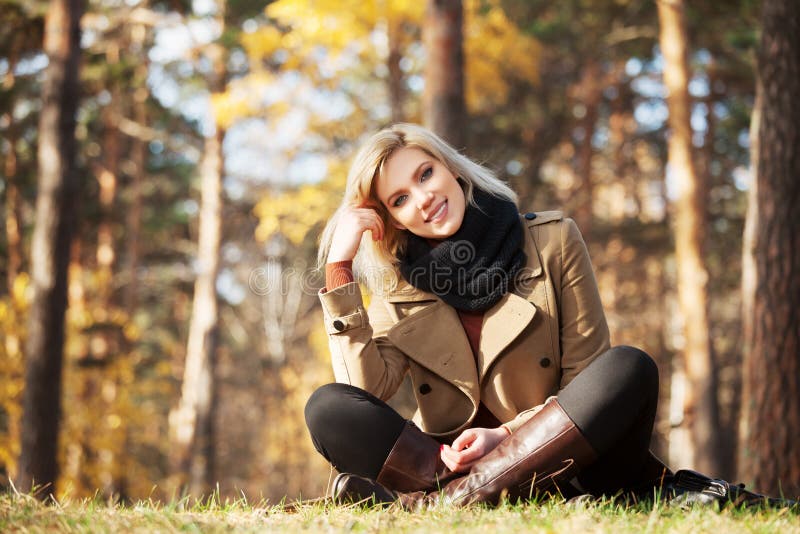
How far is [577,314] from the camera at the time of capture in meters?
3.03

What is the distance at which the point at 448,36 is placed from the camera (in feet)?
21.3

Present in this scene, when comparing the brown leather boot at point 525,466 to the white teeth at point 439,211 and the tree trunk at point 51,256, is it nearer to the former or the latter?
the white teeth at point 439,211

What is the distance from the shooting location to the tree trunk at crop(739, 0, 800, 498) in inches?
184

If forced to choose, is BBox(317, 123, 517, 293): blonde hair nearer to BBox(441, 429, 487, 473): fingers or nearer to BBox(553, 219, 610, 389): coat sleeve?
BBox(553, 219, 610, 389): coat sleeve

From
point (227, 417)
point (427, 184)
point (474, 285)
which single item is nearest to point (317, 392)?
point (474, 285)

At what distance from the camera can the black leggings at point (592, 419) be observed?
258 centimetres

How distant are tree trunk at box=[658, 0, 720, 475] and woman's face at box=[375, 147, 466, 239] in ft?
22.8

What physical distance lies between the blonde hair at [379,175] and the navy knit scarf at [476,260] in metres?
0.10

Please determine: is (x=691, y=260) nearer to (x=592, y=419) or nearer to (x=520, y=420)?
(x=520, y=420)

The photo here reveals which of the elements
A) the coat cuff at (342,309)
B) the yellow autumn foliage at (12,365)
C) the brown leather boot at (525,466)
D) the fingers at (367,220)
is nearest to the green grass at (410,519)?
the brown leather boot at (525,466)

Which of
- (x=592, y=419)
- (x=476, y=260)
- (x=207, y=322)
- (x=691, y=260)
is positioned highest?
(x=476, y=260)

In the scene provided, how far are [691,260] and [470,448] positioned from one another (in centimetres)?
752

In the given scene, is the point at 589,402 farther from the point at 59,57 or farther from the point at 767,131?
the point at 59,57

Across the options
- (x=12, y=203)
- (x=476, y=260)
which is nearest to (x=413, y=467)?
(x=476, y=260)
